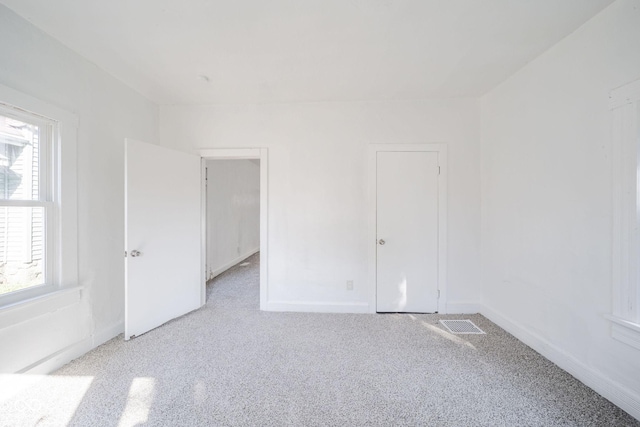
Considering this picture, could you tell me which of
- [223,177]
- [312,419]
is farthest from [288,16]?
[223,177]

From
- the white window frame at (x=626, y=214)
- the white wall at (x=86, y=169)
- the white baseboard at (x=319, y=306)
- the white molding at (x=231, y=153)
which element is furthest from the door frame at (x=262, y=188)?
the white window frame at (x=626, y=214)

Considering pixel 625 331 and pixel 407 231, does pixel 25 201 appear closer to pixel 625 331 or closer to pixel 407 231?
pixel 407 231

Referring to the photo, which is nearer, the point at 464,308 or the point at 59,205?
the point at 59,205

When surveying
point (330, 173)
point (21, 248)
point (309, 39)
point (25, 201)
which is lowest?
point (21, 248)

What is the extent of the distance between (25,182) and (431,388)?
10.6ft

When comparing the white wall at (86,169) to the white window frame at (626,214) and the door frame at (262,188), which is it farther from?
the white window frame at (626,214)

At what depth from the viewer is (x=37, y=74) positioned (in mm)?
1770

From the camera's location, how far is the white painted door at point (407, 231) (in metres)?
2.85

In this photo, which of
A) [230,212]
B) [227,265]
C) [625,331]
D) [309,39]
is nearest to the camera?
[625,331]

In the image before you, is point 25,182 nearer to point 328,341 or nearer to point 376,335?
point 328,341

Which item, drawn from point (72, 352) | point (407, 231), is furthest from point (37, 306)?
point (407, 231)

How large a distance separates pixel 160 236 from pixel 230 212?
9.06 ft

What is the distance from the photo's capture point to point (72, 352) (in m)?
1.99

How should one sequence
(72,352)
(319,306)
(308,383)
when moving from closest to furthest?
1. (308,383)
2. (72,352)
3. (319,306)
